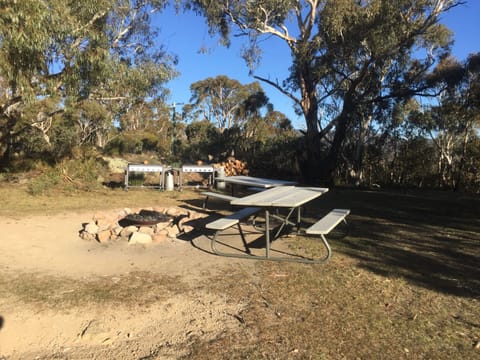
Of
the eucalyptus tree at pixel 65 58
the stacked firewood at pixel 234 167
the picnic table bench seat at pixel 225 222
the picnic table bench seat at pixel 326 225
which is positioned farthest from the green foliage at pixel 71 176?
the picnic table bench seat at pixel 326 225

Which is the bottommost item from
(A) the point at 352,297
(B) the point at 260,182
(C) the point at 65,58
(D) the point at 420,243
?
(A) the point at 352,297

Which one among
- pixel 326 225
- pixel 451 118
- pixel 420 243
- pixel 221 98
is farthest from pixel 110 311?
pixel 221 98

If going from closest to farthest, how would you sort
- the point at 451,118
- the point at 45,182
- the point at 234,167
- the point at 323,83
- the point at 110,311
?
1. the point at 110,311
2. the point at 45,182
3. the point at 451,118
4. the point at 234,167
5. the point at 323,83

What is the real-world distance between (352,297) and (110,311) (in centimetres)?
193

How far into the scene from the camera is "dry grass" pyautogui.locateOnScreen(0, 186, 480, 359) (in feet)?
7.45

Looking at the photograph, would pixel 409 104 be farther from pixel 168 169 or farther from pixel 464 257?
pixel 464 257

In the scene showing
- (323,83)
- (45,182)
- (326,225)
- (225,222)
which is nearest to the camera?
(326,225)

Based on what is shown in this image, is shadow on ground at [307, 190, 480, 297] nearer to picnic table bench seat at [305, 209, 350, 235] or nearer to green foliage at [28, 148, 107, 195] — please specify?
picnic table bench seat at [305, 209, 350, 235]

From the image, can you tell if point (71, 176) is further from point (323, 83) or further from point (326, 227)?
point (323, 83)

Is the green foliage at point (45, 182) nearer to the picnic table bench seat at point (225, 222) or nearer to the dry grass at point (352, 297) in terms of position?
the picnic table bench seat at point (225, 222)

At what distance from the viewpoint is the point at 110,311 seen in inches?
110

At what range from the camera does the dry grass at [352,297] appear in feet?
7.45

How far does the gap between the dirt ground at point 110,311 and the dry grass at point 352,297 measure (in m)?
0.14

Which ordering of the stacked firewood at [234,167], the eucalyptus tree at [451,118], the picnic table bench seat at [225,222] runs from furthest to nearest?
the stacked firewood at [234,167], the eucalyptus tree at [451,118], the picnic table bench seat at [225,222]
